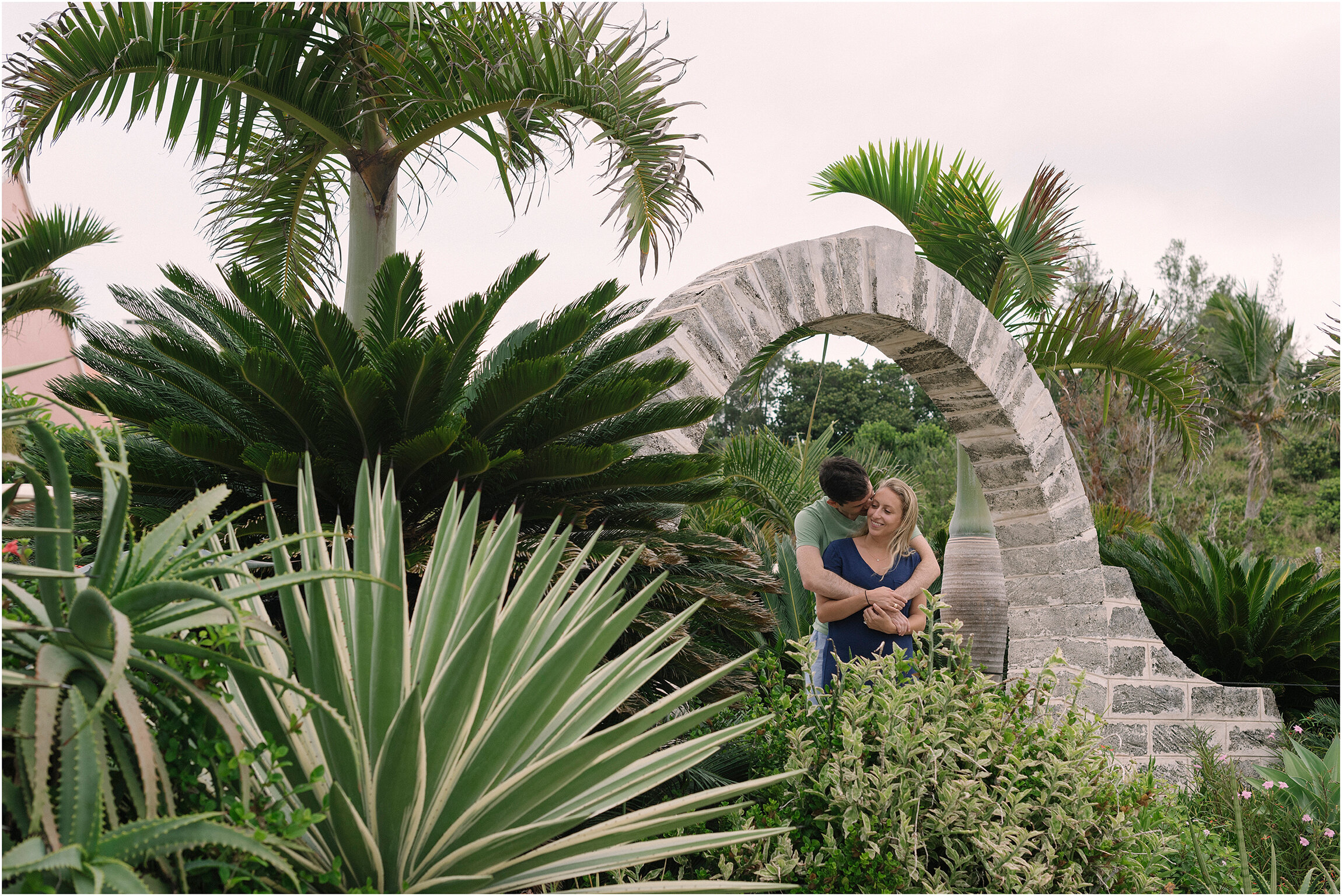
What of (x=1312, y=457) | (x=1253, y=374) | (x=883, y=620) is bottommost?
(x=883, y=620)

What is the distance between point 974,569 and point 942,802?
164 inches

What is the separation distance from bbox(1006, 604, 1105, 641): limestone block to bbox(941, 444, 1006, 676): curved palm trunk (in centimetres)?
65

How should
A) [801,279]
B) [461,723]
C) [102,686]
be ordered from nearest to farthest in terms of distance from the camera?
[102,686], [461,723], [801,279]

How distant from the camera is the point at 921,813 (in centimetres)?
256

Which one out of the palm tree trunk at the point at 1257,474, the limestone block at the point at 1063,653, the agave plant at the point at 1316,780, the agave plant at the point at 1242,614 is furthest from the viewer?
the palm tree trunk at the point at 1257,474

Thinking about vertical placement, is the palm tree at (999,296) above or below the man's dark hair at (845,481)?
above

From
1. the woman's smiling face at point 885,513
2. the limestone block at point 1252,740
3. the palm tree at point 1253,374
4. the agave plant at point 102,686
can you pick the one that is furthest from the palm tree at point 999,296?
the palm tree at point 1253,374

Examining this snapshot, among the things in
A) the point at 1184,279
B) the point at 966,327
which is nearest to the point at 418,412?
the point at 966,327

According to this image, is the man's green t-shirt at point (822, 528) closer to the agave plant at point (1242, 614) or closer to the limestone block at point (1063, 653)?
the limestone block at point (1063, 653)

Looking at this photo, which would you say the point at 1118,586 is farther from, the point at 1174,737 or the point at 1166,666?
the point at 1174,737

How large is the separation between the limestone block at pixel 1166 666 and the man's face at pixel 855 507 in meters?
2.86

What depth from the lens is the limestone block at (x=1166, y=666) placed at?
5.47 metres

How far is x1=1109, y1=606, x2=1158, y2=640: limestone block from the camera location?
5477 mm

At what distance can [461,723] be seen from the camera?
1.59 m
